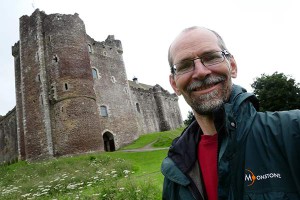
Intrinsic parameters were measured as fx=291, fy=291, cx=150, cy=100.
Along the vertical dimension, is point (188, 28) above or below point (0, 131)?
below

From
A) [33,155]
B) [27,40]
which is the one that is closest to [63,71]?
[27,40]

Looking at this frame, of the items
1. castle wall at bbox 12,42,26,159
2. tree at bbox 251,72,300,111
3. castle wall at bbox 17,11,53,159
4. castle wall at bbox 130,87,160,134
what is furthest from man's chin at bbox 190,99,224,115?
castle wall at bbox 130,87,160,134

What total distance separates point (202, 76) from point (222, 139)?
0.52 meters

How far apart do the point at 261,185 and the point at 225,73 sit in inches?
36.9

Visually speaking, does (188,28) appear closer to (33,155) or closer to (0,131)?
(33,155)

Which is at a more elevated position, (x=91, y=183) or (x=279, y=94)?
(x=279, y=94)

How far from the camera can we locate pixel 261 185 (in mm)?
1726

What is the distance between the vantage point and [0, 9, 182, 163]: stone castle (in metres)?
28.4

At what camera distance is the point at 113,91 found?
1487 inches

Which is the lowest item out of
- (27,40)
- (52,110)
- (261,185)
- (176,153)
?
(261,185)

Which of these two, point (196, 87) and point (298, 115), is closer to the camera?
point (298, 115)

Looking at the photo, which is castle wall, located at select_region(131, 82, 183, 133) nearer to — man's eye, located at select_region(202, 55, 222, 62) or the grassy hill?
the grassy hill

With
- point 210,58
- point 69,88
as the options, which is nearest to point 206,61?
point 210,58

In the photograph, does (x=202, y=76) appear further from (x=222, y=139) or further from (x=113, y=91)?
(x=113, y=91)
